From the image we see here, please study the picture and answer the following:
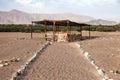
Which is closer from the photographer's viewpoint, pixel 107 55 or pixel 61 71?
pixel 61 71

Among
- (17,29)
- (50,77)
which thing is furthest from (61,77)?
(17,29)

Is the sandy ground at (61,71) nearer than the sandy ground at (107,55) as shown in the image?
Yes

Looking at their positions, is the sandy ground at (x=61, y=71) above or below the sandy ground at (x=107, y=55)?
above

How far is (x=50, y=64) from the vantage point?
45.0ft

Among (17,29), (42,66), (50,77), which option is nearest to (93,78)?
(50,77)

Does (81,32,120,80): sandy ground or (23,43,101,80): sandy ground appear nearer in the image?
(23,43,101,80): sandy ground

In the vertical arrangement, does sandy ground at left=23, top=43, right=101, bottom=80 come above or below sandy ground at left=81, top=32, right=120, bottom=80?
above

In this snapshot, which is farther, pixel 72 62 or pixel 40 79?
pixel 72 62

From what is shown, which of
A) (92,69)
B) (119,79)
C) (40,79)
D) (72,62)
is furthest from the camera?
(72,62)

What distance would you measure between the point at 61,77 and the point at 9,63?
4.02 meters

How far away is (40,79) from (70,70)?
2197 millimetres

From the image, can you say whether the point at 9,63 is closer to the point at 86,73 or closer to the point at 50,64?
the point at 50,64

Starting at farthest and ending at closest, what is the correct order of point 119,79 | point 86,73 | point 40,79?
point 86,73, point 119,79, point 40,79

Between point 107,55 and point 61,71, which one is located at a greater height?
point 61,71
